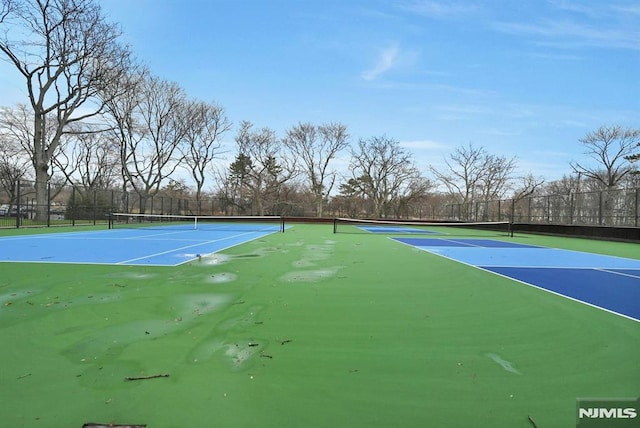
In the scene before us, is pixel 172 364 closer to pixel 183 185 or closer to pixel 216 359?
pixel 216 359

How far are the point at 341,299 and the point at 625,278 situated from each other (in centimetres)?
561

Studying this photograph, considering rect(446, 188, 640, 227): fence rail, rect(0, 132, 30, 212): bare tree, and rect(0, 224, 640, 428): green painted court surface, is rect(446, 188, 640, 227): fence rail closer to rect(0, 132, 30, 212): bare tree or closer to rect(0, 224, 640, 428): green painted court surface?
rect(0, 224, 640, 428): green painted court surface

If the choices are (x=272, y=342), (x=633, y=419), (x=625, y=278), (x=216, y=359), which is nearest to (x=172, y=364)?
(x=216, y=359)

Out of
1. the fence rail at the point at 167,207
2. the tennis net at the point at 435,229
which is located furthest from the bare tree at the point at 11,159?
the tennis net at the point at 435,229

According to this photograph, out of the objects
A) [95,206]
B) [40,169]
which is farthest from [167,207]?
[40,169]

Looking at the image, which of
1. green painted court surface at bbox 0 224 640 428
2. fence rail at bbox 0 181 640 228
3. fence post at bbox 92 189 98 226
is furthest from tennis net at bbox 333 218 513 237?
fence post at bbox 92 189 98 226

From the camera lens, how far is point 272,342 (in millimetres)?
3211

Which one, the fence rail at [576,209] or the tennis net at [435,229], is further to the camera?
the tennis net at [435,229]

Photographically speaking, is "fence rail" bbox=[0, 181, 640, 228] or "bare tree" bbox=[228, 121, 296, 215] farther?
"bare tree" bbox=[228, 121, 296, 215]

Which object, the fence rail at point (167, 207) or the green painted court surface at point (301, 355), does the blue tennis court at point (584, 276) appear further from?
the fence rail at point (167, 207)

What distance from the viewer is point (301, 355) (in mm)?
2943

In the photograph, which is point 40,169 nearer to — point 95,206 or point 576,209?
point 95,206

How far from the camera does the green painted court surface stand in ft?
7.02

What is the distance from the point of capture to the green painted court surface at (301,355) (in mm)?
2141
